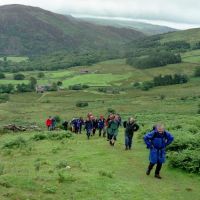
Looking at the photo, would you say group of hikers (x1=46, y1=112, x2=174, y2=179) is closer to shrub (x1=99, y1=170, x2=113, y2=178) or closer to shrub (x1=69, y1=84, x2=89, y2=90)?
shrub (x1=99, y1=170, x2=113, y2=178)

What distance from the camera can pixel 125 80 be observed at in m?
190

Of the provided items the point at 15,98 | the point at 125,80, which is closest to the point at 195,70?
the point at 125,80

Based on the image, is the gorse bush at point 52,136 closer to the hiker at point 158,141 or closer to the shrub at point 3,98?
the hiker at point 158,141

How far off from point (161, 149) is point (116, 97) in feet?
420

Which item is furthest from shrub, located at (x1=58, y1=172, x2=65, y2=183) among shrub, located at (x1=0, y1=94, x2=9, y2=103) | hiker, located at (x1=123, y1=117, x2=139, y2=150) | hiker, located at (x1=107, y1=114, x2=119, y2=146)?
shrub, located at (x1=0, y1=94, x2=9, y2=103)

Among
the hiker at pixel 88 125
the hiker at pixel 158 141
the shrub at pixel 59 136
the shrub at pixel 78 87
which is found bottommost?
the shrub at pixel 78 87

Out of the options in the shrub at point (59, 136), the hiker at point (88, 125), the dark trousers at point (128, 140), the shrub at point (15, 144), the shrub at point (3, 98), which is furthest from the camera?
the shrub at point (3, 98)

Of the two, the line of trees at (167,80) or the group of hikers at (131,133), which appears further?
the line of trees at (167,80)

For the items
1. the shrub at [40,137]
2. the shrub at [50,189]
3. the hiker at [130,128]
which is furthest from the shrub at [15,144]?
the shrub at [50,189]

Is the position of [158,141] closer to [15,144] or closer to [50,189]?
[50,189]

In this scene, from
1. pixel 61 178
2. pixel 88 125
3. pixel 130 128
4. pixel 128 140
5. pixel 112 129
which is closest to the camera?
pixel 61 178

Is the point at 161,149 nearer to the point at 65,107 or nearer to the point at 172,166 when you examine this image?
the point at 172,166

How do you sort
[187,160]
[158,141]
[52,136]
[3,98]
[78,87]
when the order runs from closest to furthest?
[158,141]
[187,160]
[52,136]
[3,98]
[78,87]

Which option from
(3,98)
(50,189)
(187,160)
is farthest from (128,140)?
(3,98)
